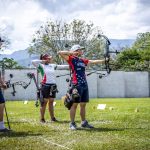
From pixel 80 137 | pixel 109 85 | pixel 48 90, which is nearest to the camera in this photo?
pixel 80 137

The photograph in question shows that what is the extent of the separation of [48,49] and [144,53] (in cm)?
1460

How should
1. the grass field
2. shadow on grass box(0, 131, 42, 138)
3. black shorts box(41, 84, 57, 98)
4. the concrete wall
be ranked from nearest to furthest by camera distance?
the grass field < shadow on grass box(0, 131, 42, 138) < black shorts box(41, 84, 57, 98) < the concrete wall

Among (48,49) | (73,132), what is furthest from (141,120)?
(48,49)

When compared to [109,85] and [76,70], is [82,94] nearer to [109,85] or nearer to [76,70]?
[76,70]

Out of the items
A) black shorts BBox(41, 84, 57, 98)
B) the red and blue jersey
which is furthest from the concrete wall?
the red and blue jersey

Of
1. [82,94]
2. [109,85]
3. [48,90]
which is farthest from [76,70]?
[109,85]

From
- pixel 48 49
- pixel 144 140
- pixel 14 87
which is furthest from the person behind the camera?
pixel 48 49

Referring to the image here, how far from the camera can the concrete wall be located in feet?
130

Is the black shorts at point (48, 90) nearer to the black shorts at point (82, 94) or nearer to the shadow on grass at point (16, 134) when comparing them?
the black shorts at point (82, 94)

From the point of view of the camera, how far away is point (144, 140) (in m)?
8.33

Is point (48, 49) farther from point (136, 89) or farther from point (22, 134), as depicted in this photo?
point (22, 134)

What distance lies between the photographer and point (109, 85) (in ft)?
150

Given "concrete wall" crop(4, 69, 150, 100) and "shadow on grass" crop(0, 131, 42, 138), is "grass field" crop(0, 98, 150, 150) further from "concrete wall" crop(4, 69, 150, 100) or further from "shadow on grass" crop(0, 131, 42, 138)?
"concrete wall" crop(4, 69, 150, 100)

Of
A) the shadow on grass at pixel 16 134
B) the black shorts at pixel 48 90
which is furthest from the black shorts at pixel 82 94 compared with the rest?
the black shorts at pixel 48 90
